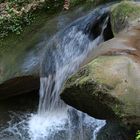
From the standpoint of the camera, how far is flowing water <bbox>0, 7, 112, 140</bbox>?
683 centimetres

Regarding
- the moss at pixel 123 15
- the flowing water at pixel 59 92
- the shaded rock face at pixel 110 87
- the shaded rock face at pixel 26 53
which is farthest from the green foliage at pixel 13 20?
the shaded rock face at pixel 110 87

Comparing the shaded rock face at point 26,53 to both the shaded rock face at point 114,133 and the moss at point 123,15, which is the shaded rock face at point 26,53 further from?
the shaded rock face at point 114,133

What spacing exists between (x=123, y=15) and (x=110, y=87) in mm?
2126

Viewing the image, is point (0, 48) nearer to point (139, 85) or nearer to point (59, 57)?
point (59, 57)

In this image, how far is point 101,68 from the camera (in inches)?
199

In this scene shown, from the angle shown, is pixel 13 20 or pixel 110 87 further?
pixel 13 20

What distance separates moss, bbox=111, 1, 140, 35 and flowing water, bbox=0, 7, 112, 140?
0.53 meters

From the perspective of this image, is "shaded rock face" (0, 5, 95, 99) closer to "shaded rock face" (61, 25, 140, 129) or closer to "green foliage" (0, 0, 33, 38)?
"green foliage" (0, 0, 33, 38)

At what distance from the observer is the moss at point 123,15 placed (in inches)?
261

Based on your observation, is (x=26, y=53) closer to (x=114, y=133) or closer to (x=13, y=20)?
(x=13, y=20)

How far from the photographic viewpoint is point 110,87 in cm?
488

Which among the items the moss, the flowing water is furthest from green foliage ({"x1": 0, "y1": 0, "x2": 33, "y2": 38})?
the moss

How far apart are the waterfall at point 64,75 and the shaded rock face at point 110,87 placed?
4.83 feet

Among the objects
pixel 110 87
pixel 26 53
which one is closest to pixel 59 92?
pixel 26 53
